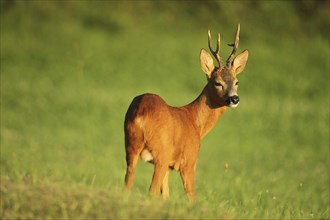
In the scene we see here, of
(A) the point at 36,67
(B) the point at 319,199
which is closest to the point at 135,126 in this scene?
(B) the point at 319,199

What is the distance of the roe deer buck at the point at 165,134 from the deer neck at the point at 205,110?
0.04 m

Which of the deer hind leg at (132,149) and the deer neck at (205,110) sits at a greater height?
the deer neck at (205,110)

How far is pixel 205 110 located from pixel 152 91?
15586 mm

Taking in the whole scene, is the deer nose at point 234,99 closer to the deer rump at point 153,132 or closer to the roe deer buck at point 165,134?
the roe deer buck at point 165,134

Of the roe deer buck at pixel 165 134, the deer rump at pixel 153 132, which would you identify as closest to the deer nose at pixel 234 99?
the roe deer buck at pixel 165 134

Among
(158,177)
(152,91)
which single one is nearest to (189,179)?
(158,177)

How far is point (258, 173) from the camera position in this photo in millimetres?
16484

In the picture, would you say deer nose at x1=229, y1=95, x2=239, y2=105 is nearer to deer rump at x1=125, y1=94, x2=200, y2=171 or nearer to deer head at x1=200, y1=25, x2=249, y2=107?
deer head at x1=200, y1=25, x2=249, y2=107

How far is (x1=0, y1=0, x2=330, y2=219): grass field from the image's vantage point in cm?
884

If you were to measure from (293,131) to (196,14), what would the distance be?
38.5ft

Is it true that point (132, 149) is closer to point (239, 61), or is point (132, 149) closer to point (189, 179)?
point (189, 179)

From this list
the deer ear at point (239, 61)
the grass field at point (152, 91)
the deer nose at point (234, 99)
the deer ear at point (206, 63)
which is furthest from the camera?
the deer ear at point (239, 61)

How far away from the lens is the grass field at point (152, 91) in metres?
8.84

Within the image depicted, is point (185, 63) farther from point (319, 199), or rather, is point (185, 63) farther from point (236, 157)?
point (319, 199)
